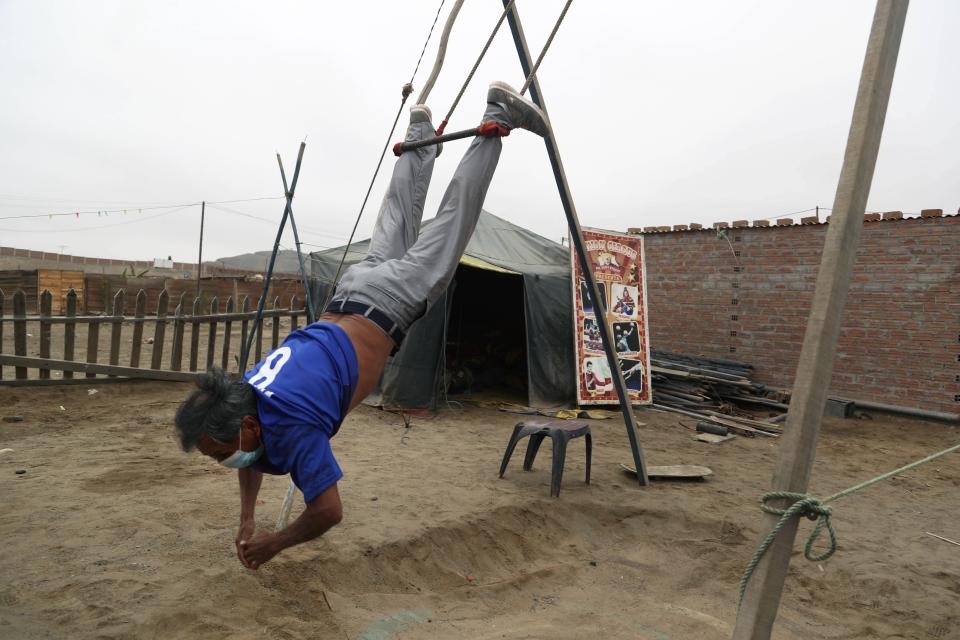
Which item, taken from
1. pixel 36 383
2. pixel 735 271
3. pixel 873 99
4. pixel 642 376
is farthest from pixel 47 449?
pixel 735 271

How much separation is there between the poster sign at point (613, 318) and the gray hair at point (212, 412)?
5939 mm

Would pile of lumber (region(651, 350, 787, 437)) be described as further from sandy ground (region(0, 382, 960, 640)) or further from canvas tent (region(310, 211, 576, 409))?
sandy ground (region(0, 382, 960, 640))

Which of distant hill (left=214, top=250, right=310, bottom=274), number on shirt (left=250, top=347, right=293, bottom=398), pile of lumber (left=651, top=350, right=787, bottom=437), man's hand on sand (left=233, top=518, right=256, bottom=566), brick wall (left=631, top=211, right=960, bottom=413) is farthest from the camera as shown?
distant hill (left=214, top=250, right=310, bottom=274)

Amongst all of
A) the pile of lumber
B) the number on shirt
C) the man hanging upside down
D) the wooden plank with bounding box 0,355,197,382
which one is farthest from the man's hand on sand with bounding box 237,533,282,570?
the pile of lumber

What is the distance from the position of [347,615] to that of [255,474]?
0.71 m

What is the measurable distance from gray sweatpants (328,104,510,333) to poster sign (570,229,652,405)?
4.55 m

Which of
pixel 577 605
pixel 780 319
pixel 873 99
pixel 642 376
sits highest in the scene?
pixel 873 99

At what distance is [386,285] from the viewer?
2.71 metres

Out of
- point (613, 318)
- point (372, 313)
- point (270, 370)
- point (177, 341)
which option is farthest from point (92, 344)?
point (613, 318)

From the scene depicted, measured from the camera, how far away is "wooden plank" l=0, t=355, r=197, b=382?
5793 mm

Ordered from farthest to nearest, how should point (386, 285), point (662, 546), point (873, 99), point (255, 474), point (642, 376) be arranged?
1. point (642, 376)
2. point (662, 546)
3. point (386, 285)
4. point (255, 474)
5. point (873, 99)

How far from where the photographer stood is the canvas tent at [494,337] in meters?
7.06

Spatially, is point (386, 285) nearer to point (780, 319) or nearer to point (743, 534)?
point (743, 534)

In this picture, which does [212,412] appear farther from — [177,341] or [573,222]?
[177,341]
